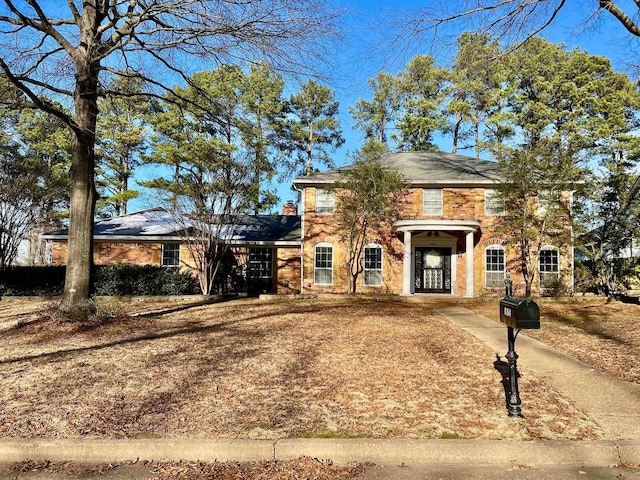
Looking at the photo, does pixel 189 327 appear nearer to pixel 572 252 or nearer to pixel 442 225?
pixel 442 225

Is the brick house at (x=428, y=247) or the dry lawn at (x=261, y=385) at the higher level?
the brick house at (x=428, y=247)

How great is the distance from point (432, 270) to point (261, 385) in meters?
15.3

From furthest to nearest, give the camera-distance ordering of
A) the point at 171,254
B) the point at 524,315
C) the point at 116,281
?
1. the point at 171,254
2. the point at 116,281
3. the point at 524,315

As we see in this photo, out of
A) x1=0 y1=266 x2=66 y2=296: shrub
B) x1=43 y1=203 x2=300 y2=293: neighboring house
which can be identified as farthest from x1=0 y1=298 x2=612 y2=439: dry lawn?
x1=43 y1=203 x2=300 y2=293: neighboring house

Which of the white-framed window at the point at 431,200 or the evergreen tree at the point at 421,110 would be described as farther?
the evergreen tree at the point at 421,110

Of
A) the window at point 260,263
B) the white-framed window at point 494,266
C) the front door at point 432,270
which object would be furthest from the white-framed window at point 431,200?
the window at point 260,263

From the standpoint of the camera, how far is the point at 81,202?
368 inches

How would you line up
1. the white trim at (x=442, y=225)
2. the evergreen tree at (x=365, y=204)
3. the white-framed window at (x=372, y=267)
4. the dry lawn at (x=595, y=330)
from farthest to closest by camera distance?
the white-framed window at (x=372, y=267) → the white trim at (x=442, y=225) → the evergreen tree at (x=365, y=204) → the dry lawn at (x=595, y=330)

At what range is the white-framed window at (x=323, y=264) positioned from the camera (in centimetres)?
1908

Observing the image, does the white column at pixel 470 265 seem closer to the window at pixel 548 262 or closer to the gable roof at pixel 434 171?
the gable roof at pixel 434 171

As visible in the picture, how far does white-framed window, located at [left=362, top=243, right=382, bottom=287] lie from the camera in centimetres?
1888

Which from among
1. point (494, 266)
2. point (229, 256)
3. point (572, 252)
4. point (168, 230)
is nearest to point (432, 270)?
point (494, 266)

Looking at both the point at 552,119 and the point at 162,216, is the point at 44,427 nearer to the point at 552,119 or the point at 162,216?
the point at 162,216

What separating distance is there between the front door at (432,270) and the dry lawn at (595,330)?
430cm
